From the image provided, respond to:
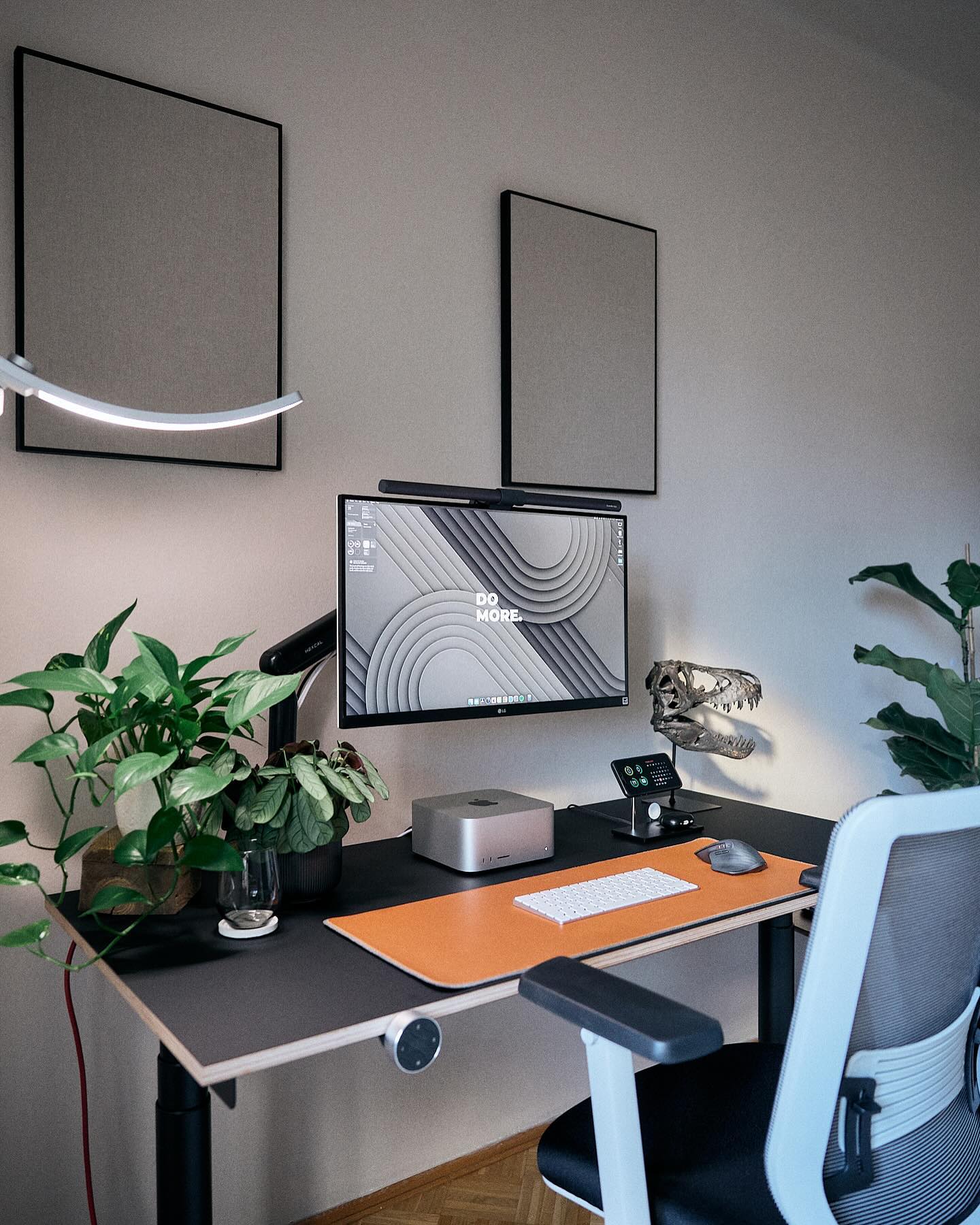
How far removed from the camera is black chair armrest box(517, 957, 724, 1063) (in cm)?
91

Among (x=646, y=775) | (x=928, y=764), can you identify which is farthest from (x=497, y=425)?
(x=928, y=764)

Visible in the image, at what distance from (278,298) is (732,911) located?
1.42m

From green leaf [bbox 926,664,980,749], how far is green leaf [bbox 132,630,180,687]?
206 cm

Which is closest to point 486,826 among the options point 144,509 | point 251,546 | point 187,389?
point 251,546

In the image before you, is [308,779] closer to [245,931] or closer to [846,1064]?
[245,931]

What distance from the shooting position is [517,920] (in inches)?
53.9

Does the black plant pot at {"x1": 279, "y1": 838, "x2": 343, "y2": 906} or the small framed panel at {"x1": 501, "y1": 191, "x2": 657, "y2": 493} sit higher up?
Result: the small framed panel at {"x1": 501, "y1": 191, "x2": 657, "y2": 493}

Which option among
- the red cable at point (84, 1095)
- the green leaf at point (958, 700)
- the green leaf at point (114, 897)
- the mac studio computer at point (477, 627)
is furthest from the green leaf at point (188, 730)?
the green leaf at point (958, 700)

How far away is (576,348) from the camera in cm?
233

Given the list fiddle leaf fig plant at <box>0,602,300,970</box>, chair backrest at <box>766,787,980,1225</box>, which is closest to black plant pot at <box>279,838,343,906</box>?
fiddle leaf fig plant at <box>0,602,300,970</box>

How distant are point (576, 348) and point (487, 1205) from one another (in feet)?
6.39

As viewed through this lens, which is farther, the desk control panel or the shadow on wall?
the shadow on wall

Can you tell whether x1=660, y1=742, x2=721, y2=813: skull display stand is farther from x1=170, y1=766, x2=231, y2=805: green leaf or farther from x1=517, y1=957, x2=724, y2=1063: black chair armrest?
x1=170, y1=766, x2=231, y2=805: green leaf

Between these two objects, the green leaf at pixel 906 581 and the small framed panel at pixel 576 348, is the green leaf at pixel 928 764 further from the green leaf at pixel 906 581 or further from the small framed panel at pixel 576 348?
the small framed panel at pixel 576 348
